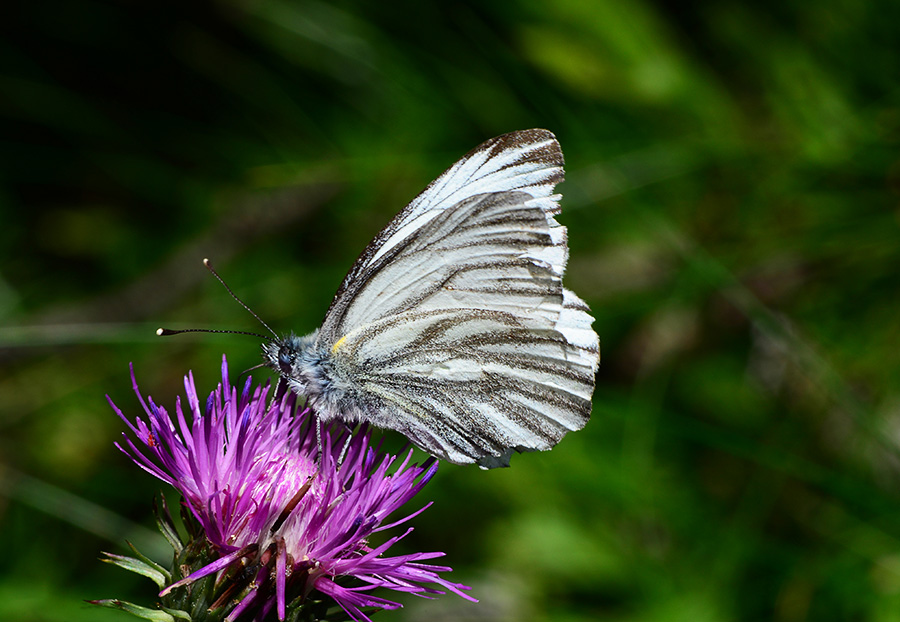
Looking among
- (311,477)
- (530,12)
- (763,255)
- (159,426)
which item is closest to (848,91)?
(763,255)

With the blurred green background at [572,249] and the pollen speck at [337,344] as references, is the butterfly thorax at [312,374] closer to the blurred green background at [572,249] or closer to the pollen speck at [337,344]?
the pollen speck at [337,344]

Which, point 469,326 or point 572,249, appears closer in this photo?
point 469,326

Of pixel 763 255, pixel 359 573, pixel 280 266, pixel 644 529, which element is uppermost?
pixel 763 255

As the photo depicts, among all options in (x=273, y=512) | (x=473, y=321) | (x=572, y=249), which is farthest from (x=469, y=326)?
(x=572, y=249)

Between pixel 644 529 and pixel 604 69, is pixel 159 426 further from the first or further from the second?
pixel 604 69

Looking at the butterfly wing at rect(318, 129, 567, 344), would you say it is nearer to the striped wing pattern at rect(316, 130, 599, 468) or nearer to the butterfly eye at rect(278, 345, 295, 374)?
the striped wing pattern at rect(316, 130, 599, 468)

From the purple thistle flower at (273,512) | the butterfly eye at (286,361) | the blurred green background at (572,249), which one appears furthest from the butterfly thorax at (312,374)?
the blurred green background at (572,249)

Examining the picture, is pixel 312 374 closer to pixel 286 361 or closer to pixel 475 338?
pixel 286 361
